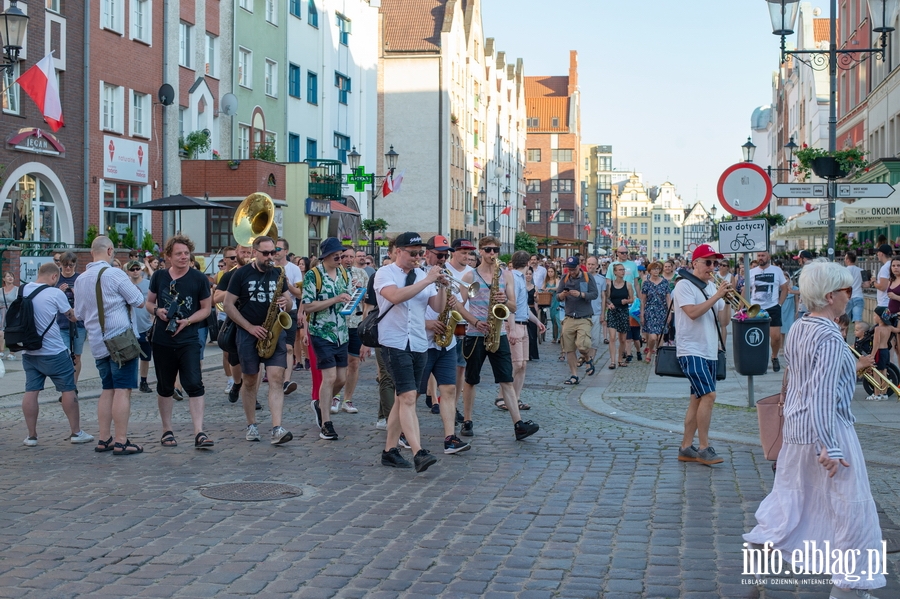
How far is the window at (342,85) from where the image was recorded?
45.0m

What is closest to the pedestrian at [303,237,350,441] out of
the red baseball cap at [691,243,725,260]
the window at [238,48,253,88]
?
the red baseball cap at [691,243,725,260]

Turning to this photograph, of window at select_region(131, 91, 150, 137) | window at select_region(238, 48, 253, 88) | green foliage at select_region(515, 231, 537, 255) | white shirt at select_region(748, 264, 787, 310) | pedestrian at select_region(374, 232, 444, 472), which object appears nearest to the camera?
pedestrian at select_region(374, 232, 444, 472)

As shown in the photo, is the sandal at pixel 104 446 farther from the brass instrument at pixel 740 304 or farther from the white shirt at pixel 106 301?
the brass instrument at pixel 740 304

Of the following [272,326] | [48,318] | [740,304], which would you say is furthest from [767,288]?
[48,318]

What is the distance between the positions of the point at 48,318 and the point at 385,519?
4.41 m

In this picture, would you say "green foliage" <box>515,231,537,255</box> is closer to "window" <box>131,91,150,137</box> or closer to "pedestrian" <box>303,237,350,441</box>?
"window" <box>131,91,150,137</box>

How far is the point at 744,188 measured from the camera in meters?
11.5

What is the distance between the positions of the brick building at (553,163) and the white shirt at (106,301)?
357ft

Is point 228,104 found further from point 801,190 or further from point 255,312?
point 255,312

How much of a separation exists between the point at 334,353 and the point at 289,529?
12.7 feet

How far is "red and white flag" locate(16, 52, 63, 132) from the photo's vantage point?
21.0 metres

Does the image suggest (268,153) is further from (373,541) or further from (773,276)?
(373,541)

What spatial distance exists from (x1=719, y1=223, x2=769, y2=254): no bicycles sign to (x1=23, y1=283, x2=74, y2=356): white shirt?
21.9 feet

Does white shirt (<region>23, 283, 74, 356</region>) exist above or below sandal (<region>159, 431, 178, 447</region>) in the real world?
above
